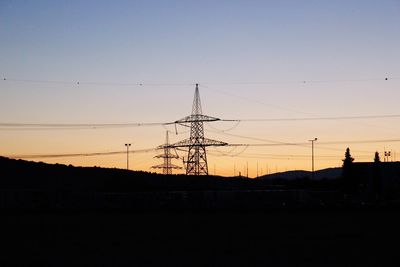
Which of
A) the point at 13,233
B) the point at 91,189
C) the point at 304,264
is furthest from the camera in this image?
the point at 91,189

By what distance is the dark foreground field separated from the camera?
23328 mm

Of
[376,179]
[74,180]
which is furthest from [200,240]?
[74,180]

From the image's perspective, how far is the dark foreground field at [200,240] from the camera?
2333 cm

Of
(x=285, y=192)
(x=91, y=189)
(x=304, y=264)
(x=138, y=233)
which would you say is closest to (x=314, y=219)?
(x=138, y=233)

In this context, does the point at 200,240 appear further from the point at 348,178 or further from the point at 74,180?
the point at 74,180

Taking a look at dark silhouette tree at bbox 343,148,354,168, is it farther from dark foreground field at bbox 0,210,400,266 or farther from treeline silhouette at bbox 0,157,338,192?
dark foreground field at bbox 0,210,400,266

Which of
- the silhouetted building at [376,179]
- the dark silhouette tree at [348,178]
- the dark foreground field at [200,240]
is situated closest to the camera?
the dark foreground field at [200,240]

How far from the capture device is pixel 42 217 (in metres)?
45.0

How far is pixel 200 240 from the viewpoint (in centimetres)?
2998

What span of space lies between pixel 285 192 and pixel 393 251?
48.0 meters

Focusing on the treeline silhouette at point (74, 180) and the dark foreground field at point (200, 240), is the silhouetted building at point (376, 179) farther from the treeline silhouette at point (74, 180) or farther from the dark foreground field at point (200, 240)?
the dark foreground field at point (200, 240)

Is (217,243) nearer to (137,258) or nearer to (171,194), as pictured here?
(137,258)

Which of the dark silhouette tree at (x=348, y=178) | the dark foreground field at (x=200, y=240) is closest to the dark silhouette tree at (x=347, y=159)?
the dark silhouette tree at (x=348, y=178)

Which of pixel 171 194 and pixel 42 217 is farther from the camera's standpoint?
pixel 171 194
